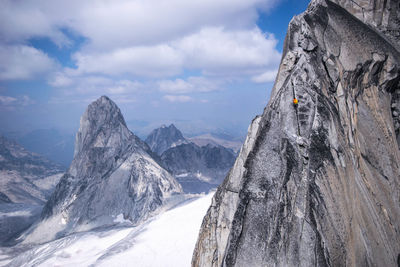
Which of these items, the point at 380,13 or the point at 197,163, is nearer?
the point at 380,13

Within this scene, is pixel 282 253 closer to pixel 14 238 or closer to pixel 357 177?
pixel 357 177

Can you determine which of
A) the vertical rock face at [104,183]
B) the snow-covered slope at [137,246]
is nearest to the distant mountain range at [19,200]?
the vertical rock face at [104,183]

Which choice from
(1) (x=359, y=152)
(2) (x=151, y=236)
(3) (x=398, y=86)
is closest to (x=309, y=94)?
(1) (x=359, y=152)

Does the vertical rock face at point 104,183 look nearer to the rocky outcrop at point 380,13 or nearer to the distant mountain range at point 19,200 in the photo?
the distant mountain range at point 19,200

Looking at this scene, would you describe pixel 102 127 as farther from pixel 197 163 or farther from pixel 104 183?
pixel 197 163

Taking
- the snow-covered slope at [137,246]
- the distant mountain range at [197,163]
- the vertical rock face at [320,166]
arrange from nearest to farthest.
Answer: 1. the vertical rock face at [320,166]
2. the snow-covered slope at [137,246]
3. the distant mountain range at [197,163]

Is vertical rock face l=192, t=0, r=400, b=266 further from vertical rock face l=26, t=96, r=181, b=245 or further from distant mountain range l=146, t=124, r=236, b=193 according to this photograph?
distant mountain range l=146, t=124, r=236, b=193

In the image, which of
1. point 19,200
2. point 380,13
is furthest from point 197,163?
point 380,13
